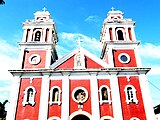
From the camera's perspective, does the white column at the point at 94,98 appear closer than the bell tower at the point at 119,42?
Yes

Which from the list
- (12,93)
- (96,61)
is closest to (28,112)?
(12,93)

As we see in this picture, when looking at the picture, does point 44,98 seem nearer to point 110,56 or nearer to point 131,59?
point 110,56

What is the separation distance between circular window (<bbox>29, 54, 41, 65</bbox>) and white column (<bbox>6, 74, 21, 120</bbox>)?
248cm

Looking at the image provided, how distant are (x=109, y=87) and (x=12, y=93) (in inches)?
443

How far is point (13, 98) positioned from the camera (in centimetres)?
2312

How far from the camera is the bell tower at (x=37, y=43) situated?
25.6m

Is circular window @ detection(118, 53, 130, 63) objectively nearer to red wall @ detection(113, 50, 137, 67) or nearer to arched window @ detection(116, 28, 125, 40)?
red wall @ detection(113, 50, 137, 67)

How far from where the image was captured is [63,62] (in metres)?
25.8

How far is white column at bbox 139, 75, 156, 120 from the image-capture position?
22.4 metres

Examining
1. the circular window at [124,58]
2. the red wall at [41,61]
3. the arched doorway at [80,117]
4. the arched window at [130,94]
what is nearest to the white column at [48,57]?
the red wall at [41,61]

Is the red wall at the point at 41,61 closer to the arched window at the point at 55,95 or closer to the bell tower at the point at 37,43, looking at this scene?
the bell tower at the point at 37,43

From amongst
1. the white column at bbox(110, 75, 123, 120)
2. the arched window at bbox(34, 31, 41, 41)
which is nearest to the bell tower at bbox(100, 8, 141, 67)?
the white column at bbox(110, 75, 123, 120)

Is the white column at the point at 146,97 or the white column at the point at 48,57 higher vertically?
the white column at the point at 48,57

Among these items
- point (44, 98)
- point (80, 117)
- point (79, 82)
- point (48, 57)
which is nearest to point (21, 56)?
point (48, 57)
